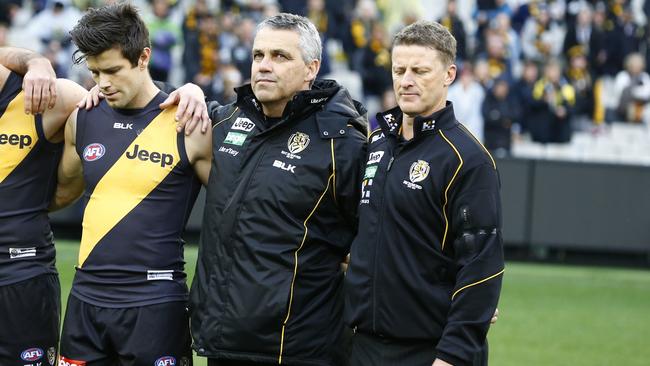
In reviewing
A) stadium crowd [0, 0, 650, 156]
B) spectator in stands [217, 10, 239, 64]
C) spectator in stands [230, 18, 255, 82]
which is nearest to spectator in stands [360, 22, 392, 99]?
stadium crowd [0, 0, 650, 156]

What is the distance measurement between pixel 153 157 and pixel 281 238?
79cm

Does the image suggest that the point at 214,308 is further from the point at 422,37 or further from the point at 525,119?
the point at 525,119

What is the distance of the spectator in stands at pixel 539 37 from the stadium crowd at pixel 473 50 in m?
0.03

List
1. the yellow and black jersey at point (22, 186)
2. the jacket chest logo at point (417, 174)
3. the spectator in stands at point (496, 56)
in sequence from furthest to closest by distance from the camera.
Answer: the spectator in stands at point (496, 56) < the yellow and black jersey at point (22, 186) < the jacket chest logo at point (417, 174)

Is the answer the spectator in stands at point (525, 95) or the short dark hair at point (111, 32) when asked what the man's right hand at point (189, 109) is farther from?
the spectator in stands at point (525, 95)

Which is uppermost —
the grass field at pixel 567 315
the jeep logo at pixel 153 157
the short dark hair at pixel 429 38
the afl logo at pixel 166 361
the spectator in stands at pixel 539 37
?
the spectator in stands at pixel 539 37

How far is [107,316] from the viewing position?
18.0 ft

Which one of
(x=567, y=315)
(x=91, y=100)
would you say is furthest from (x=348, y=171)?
(x=567, y=315)

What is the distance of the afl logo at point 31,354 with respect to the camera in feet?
19.4

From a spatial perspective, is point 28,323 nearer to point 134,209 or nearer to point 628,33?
point 134,209

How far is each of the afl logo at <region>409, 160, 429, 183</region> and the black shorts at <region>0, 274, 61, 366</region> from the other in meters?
2.16

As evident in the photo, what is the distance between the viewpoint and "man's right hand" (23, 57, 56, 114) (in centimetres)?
583

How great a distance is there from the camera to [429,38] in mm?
5180

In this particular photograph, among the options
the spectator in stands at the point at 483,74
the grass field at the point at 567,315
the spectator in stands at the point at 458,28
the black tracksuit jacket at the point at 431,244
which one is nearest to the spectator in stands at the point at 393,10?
the spectator in stands at the point at 458,28
